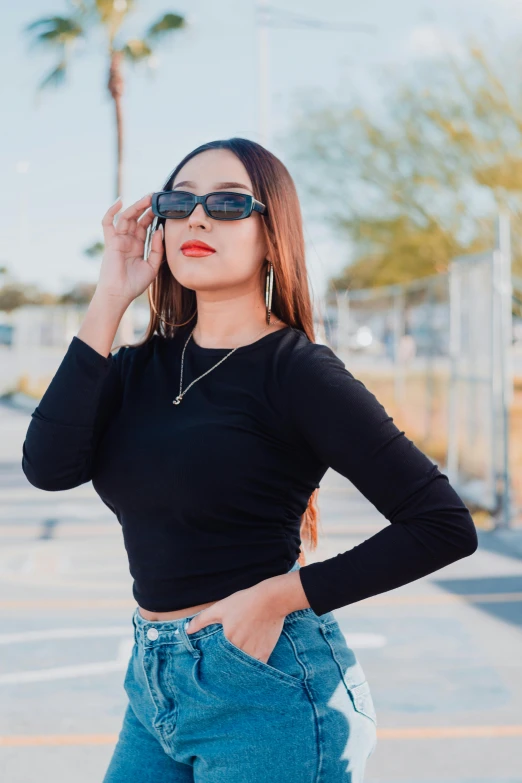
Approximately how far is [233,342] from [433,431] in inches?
384

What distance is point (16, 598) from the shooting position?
562 cm

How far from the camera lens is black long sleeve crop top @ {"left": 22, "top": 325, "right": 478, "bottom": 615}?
163 cm

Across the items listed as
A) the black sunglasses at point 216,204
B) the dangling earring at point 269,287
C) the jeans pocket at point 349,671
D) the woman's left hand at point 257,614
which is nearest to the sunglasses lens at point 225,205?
the black sunglasses at point 216,204

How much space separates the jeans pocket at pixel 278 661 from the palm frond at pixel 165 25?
64.3 feet

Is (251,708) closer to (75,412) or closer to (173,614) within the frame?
(173,614)

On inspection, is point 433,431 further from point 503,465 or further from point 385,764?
point 385,764

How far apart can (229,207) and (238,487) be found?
0.57 meters

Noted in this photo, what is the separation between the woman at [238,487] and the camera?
163 centimetres

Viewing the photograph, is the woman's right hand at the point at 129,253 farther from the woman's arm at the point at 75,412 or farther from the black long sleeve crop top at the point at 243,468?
the black long sleeve crop top at the point at 243,468

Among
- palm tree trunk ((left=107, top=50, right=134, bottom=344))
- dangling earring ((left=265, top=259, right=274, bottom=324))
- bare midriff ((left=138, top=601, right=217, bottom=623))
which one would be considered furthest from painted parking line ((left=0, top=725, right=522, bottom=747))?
palm tree trunk ((left=107, top=50, right=134, bottom=344))

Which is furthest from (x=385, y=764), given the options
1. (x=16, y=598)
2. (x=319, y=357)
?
(x=16, y=598)

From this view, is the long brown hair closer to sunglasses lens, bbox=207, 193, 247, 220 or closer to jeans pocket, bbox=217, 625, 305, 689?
sunglasses lens, bbox=207, 193, 247, 220

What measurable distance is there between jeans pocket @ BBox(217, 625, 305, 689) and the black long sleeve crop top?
0.31 feet

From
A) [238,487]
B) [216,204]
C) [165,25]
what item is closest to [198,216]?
[216,204]
